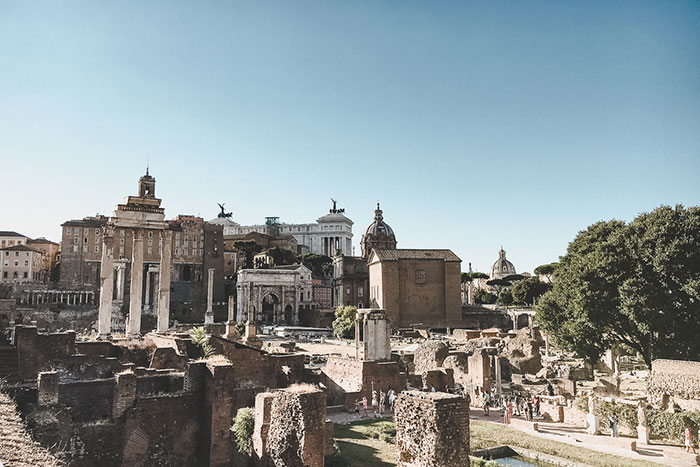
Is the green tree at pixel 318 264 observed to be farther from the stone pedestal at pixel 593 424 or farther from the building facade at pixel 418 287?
the stone pedestal at pixel 593 424

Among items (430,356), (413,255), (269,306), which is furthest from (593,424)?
(269,306)

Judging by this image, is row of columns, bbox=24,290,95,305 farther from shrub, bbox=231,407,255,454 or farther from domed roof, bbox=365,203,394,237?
shrub, bbox=231,407,255,454

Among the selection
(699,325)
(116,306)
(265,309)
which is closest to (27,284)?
(116,306)

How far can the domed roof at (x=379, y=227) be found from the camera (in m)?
83.8

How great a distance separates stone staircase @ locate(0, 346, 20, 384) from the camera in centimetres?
1547

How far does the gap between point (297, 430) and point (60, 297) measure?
237ft

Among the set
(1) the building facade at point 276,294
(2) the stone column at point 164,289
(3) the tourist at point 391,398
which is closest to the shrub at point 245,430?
(3) the tourist at point 391,398

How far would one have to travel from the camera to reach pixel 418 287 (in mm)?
65375

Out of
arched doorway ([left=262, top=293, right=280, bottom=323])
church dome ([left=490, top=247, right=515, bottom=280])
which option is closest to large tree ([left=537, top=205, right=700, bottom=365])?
arched doorway ([left=262, top=293, right=280, bottom=323])

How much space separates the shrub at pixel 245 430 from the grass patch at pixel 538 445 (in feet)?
22.2

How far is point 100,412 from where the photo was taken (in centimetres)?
1525

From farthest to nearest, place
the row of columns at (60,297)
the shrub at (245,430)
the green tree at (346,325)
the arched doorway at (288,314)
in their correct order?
the arched doorway at (288,314)
the row of columns at (60,297)
the green tree at (346,325)
the shrub at (245,430)

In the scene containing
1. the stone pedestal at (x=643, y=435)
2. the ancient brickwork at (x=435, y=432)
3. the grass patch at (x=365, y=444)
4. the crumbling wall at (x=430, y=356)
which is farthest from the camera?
the crumbling wall at (x=430, y=356)

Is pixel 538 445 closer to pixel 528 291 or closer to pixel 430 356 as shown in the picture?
pixel 430 356
